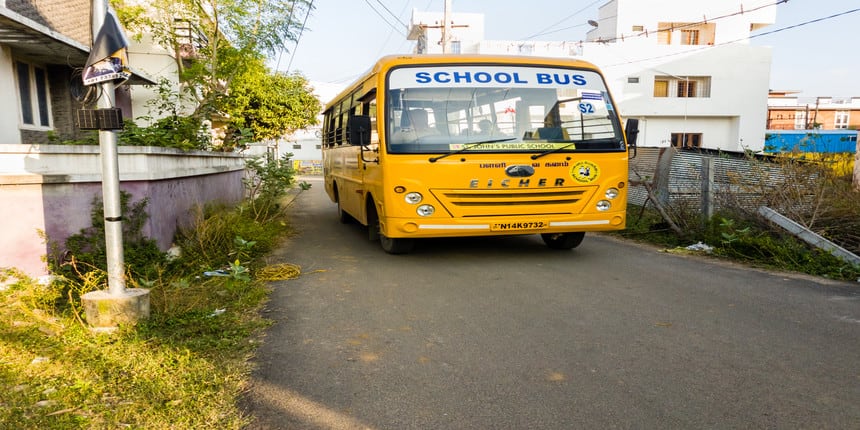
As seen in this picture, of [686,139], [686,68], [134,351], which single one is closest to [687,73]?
[686,68]

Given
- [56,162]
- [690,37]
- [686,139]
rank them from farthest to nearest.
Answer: [690,37]
[686,139]
[56,162]

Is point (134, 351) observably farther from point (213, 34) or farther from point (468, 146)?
point (213, 34)

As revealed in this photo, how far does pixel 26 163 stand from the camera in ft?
18.3

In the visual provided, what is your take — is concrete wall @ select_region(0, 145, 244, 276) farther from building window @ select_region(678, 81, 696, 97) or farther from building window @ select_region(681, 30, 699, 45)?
building window @ select_region(681, 30, 699, 45)

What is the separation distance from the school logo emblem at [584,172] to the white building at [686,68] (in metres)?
26.9

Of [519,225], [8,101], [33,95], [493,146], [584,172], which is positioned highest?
[33,95]

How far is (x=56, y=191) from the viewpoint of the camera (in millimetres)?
5785

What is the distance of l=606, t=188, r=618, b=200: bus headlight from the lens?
7078mm

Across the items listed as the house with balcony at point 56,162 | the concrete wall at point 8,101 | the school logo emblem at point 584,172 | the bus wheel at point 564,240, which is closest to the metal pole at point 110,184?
the house with balcony at point 56,162

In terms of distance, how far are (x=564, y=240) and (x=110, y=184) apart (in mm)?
5679

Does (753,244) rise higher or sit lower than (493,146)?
lower

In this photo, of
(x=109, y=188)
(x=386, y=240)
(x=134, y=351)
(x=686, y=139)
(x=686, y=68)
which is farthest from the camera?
(x=686, y=139)

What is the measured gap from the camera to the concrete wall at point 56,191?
5.51 metres

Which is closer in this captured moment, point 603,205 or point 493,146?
point 493,146
